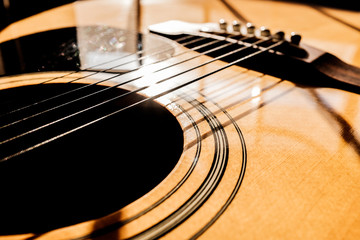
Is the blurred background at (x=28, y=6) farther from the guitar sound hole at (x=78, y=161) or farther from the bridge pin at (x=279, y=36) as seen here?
the bridge pin at (x=279, y=36)

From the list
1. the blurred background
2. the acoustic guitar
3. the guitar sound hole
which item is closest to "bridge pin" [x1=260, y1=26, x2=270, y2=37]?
the acoustic guitar

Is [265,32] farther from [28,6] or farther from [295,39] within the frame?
[28,6]

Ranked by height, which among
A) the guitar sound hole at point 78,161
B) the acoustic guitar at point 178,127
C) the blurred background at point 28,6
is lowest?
the guitar sound hole at point 78,161

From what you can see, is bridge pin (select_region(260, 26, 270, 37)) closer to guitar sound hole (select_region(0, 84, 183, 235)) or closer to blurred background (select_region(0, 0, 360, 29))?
guitar sound hole (select_region(0, 84, 183, 235))

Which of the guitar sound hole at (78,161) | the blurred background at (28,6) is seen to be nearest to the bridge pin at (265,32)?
the guitar sound hole at (78,161)

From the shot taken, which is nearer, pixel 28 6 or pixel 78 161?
pixel 78 161

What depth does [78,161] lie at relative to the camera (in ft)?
3.37

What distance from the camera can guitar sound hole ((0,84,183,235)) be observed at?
0.86 metres

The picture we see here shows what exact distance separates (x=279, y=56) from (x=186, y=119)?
0.40 metres

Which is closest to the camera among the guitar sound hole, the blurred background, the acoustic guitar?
the acoustic guitar

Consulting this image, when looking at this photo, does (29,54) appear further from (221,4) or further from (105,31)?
(221,4)

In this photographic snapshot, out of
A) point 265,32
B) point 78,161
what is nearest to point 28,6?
point 78,161

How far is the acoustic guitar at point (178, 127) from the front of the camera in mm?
431

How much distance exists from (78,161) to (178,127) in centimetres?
50
